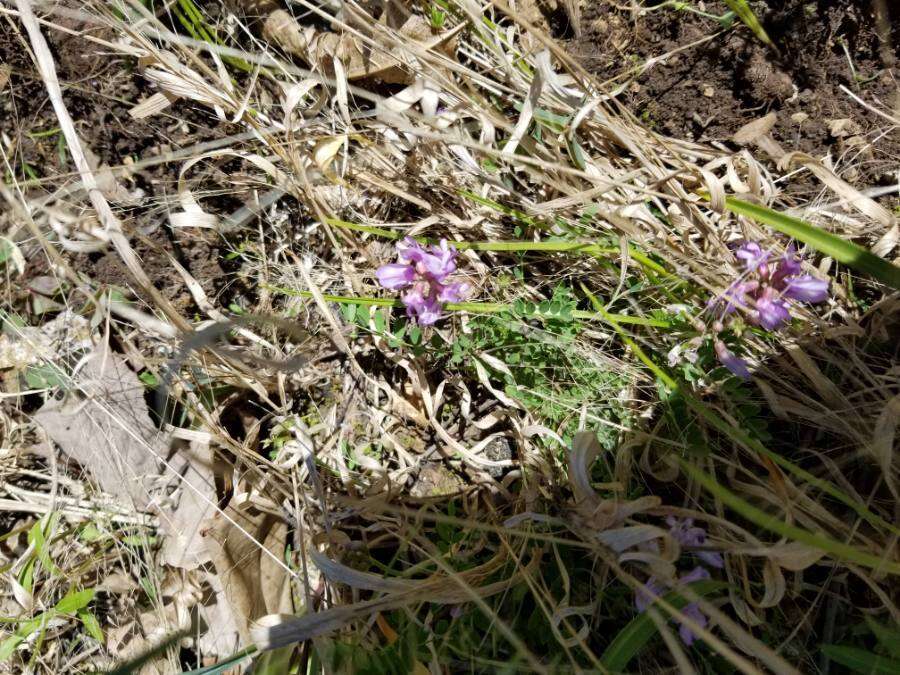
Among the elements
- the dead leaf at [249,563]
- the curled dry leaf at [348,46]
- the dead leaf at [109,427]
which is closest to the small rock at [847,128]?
the curled dry leaf at [348,46]

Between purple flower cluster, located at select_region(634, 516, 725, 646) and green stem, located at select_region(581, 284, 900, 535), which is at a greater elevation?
green stem, located at select_region(581, 284, 900, 535)

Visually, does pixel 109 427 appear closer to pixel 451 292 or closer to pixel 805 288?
pixel 451 292

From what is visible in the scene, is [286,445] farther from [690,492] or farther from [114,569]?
[690,492]

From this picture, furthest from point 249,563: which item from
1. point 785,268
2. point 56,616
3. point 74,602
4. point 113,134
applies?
point 785,268

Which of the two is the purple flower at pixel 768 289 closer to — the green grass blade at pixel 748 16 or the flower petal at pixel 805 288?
the flower petal at pixel 805 288

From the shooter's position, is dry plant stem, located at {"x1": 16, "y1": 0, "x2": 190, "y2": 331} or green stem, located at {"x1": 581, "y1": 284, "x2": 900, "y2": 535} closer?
green stem, located at {"x1": 581, "y1": 284, "x2": 900, "y2": 535}

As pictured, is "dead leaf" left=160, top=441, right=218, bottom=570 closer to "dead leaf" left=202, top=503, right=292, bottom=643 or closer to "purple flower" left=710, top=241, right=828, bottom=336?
"dead leaf" left=202, top=503, right=292, bottom=643

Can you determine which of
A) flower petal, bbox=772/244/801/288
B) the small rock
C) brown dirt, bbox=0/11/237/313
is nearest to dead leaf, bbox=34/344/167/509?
brown dirt, bbox=0/11/237/313
